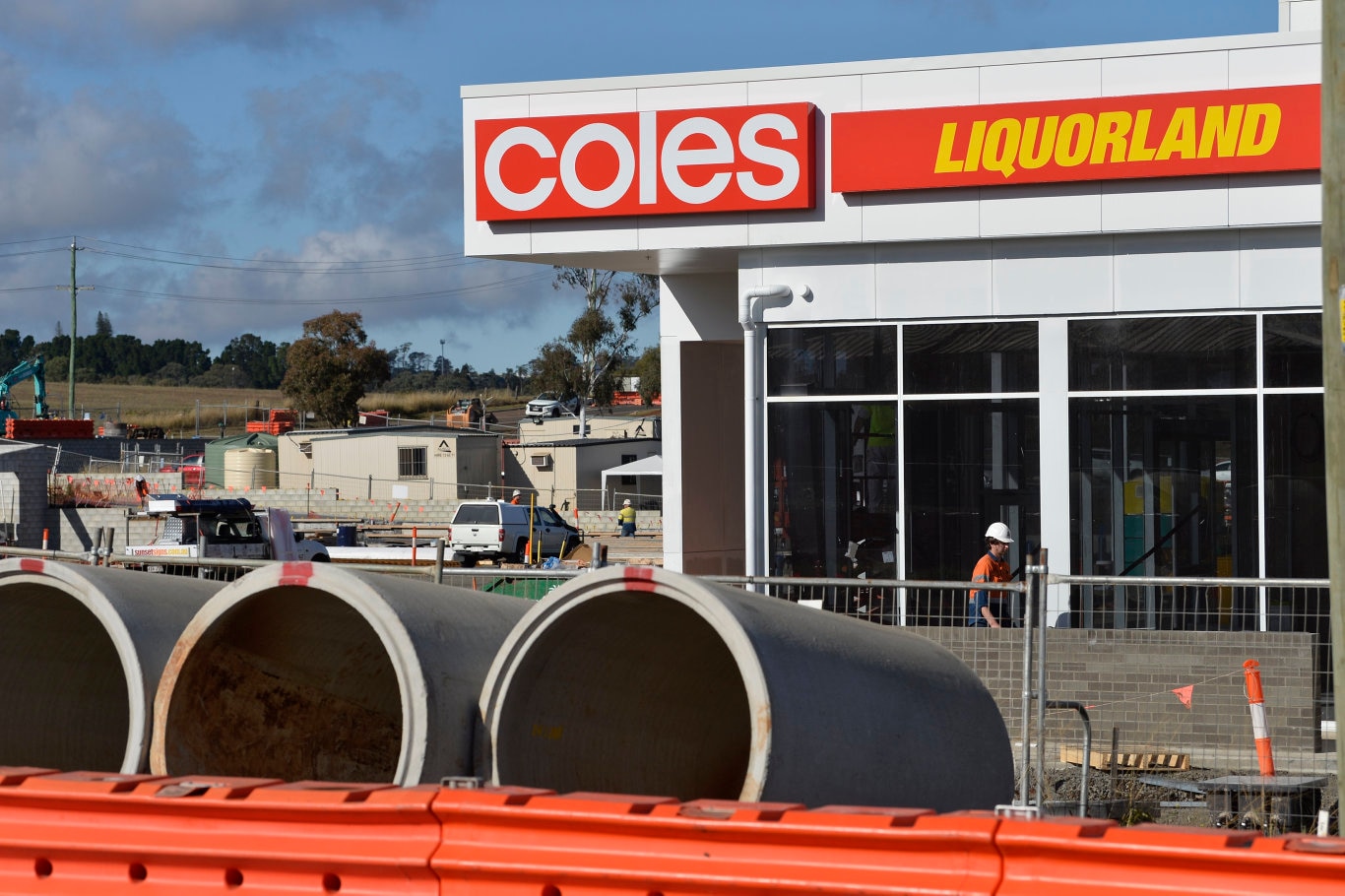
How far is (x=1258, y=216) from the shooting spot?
13281 mm

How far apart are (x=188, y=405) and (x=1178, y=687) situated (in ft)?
405

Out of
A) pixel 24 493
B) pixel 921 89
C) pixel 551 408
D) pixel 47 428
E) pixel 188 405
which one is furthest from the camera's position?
pixel 188 405

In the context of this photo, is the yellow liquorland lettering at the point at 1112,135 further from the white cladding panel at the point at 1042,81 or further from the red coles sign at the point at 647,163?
the red coles sign at the point at 647,163

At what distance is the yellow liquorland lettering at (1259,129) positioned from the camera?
13078 mm

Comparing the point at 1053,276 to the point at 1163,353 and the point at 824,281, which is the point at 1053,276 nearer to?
the point at 1163,353

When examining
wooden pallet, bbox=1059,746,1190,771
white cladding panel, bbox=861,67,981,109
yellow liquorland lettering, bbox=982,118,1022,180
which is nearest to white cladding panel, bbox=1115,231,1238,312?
yellow liquorland lettering, bbox=982,118,1022,180

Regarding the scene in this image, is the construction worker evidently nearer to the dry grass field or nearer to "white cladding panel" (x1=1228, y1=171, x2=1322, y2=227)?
"white cladding panel" (x1=1228, y1=171, x2=1322, y2=227)

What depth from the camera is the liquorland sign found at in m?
13.1

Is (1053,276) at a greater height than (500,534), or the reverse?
(1053,276)

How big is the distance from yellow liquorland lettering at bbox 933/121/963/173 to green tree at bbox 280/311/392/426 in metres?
73.4

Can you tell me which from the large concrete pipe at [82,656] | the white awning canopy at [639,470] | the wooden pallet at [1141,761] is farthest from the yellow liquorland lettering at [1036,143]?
the white awning canopy at [639,470]

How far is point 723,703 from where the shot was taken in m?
8.76

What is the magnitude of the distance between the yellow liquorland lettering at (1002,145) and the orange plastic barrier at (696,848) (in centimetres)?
988

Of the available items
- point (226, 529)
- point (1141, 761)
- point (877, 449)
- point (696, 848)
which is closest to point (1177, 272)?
point (877, 449)
